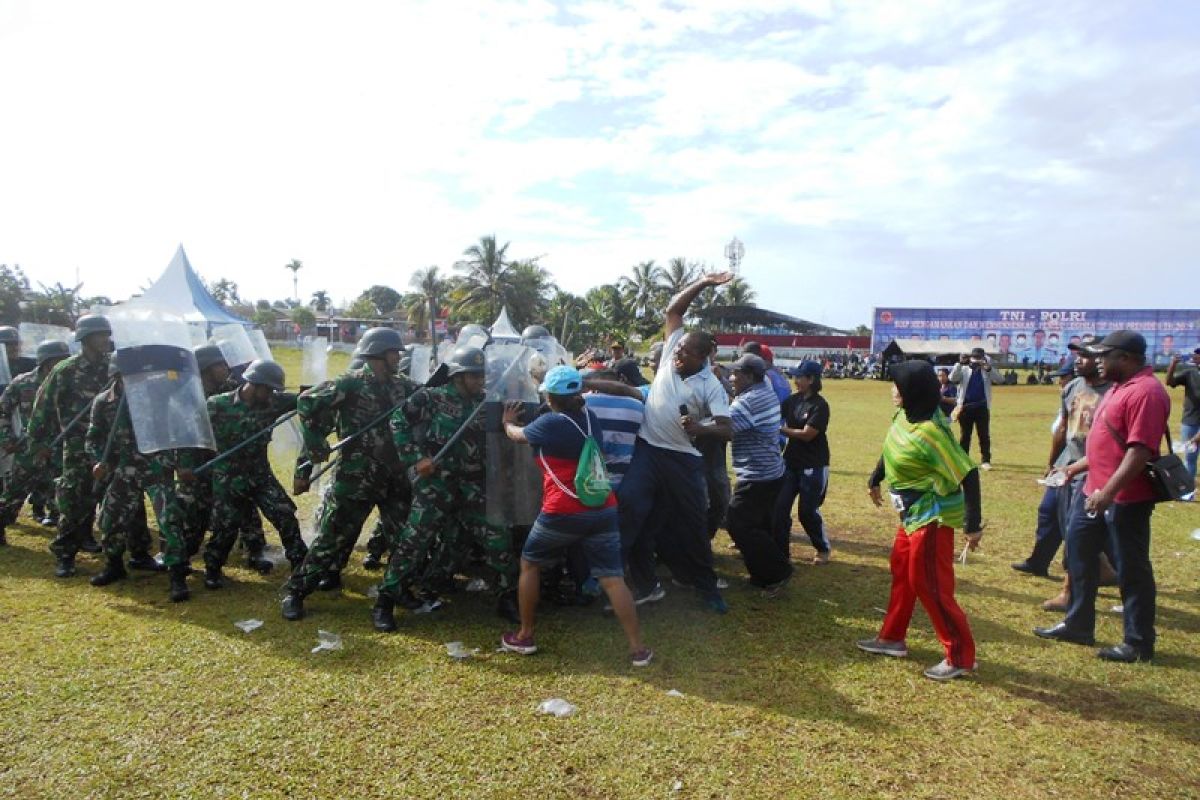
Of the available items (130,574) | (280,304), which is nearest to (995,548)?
(130,574)

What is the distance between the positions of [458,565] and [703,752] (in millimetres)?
2700

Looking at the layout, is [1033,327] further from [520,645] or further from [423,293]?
[520,645]

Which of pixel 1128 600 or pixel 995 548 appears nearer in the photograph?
pixel 1128 600

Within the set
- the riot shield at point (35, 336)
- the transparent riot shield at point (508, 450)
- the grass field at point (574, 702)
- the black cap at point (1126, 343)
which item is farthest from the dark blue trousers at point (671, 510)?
the riot shield at point (35, 336)

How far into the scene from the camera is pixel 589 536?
14.6ft

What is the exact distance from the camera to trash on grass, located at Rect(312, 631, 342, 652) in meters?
4.70

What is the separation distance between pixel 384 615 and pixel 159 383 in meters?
2.47

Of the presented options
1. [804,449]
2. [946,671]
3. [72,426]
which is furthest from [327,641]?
[804,449]

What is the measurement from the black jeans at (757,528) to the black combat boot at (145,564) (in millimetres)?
4813

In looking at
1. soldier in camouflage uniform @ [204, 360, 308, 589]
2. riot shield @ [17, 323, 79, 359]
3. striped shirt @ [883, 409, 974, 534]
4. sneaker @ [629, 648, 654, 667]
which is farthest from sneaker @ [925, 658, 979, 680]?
riot shield @ [17, 323, 79, 359]

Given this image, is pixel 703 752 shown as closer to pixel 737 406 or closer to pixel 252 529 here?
pixel 737 406

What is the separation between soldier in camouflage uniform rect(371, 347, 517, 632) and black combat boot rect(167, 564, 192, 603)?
63.7 inches

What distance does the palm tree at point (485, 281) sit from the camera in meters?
54.1

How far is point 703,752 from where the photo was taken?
359 centimetres
